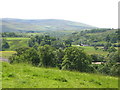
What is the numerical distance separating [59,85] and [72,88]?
100cm

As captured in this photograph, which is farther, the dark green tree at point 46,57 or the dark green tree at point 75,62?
the dark green tree at point 46,57

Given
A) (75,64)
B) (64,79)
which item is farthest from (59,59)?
(64,79)

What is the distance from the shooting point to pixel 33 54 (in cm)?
7800

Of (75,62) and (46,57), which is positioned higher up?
(46,57)

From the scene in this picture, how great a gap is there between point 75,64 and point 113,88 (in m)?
53.5

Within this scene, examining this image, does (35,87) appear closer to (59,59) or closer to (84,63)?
(84,63)

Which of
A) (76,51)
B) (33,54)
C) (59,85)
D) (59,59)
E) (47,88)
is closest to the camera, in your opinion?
(47,88)

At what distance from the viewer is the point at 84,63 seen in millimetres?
67062

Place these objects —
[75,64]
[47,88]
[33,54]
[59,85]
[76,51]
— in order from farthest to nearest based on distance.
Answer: [33,54] < [76,51] < [75,64] < [59,85] < [47,88]

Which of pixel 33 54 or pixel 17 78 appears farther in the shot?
pixel 33 54

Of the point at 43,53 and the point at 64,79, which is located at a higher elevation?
the point at 64,79

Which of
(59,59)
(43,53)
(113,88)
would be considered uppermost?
(113,88)

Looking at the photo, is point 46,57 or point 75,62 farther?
point 46,57

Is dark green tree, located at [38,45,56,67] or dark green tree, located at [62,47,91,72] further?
dark green tree, located at [38,45,56,67]
